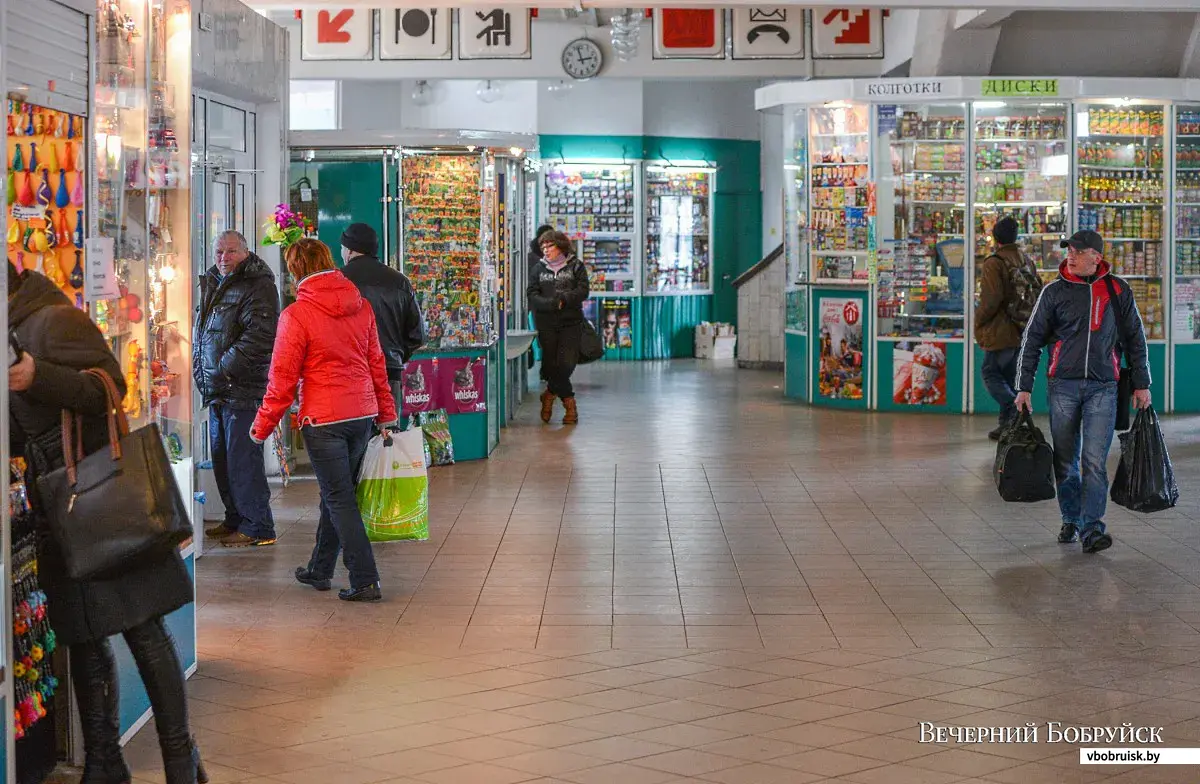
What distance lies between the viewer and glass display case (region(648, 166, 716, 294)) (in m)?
19.8

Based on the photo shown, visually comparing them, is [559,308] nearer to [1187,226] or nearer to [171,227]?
[1187,226]

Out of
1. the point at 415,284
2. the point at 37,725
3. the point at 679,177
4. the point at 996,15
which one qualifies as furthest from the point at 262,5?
the point at 679,177

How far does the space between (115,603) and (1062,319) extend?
483 centimetres

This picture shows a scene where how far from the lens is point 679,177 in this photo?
2000 cm

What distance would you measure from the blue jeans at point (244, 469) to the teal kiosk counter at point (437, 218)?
9.19ft

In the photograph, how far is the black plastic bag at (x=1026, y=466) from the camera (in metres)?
7.64

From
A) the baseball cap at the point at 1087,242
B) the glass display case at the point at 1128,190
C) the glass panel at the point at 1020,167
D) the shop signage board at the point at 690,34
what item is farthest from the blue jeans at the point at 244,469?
the shop signage board at the point at 690,34

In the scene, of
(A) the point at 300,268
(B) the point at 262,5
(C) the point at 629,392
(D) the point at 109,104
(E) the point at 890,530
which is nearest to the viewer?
(D) the point at 109,104

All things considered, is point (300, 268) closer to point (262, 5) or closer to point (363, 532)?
point (363, 532)

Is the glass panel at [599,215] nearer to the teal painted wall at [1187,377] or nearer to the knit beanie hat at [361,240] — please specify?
the teal painted wall at [1187,377]

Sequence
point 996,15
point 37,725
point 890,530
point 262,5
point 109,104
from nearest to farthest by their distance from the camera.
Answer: point 37,725, point 109,104, point 890,530, point 262,5, point 996,15

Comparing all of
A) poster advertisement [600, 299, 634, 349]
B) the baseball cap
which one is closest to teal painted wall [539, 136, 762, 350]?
poster advertisement [600, 299, 634, 349]

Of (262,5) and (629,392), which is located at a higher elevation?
(262,5)

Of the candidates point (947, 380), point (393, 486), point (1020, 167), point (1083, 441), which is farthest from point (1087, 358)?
point (1020, 167)
